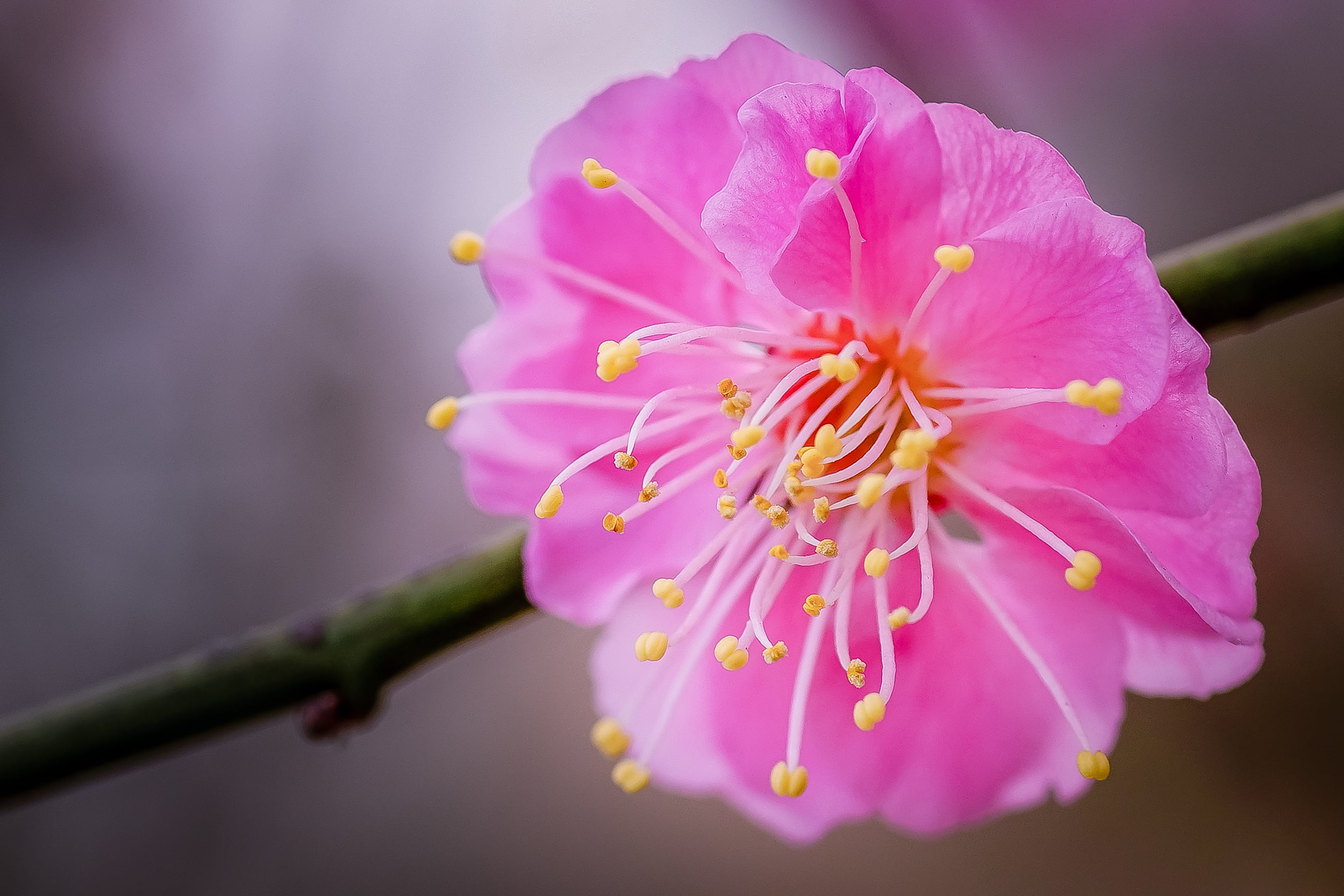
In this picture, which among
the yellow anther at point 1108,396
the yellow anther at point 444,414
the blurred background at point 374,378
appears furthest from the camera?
the blurred background at point 374,378

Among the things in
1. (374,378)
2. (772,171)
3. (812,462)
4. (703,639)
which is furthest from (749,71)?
(374,378)

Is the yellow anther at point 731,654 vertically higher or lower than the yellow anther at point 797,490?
lower

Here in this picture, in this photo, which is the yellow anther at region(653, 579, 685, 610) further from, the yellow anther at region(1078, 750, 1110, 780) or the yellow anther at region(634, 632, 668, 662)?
the yellow anther at region(1078, 750, 1110, 780)

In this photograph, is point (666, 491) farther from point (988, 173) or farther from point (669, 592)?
point (988, 173)

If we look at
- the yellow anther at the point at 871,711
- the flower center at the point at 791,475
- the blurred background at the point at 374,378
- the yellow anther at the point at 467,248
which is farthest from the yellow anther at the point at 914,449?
the blurred background at the point at 374,378

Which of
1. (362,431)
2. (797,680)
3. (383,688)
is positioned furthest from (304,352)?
(797,680)

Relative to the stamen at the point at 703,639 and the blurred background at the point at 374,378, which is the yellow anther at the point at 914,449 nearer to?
the stamen at the point at 703,639

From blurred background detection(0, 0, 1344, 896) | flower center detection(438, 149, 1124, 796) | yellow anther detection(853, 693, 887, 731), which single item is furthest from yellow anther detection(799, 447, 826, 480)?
blurred background detection(0, 0, 1344, 896)
